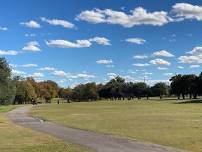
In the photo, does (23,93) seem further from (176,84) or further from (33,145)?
(33,145)

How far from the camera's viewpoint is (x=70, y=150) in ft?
71.0

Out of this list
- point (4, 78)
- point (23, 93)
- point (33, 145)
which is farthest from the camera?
point (23, 93)

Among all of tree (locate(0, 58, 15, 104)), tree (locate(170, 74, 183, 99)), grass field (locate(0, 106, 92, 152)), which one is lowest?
grass field (locate(0, 106, 92, 152))

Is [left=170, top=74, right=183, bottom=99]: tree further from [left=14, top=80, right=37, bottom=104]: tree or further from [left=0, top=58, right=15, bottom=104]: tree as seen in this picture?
[left=0, top=58, right=15, bottom=104]: tree

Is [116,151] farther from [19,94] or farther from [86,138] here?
[19,94]

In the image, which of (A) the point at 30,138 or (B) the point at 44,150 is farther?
(A) the point at 30,138

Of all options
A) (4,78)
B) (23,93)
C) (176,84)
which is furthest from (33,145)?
(176,84)

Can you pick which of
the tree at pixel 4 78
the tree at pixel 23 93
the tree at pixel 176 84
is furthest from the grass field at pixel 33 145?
the tree at pixel 176 84

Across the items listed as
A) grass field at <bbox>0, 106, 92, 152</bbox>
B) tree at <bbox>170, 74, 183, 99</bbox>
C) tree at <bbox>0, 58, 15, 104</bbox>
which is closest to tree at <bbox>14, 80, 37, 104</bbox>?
tree at <bbox>170, 74, 183, 99</bbox>

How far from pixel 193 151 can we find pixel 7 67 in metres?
79.4

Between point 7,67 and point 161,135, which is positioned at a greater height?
point 7,67

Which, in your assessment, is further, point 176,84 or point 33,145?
point 176,84

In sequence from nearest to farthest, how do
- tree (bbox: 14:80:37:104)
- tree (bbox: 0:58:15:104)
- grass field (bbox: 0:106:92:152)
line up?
grass field (bbox: 0:106:92:152) < tree (bbox: 0:58:15:104) < tree (bbox: 14:80:37:104)

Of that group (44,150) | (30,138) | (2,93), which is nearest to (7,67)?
(2,93)
